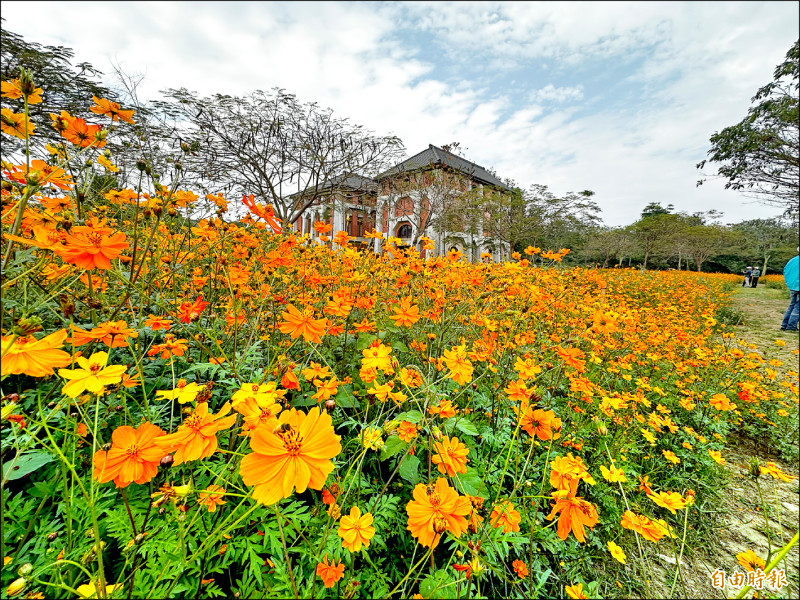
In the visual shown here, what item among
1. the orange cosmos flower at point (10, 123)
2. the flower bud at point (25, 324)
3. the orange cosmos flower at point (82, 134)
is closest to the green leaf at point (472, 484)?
the flower bud at point (25, 324)

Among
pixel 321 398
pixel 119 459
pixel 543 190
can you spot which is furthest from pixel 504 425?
pixel 543 190

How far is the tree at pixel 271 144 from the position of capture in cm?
736

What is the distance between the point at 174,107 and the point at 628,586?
30.0ft

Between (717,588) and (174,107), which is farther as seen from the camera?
(174,107)

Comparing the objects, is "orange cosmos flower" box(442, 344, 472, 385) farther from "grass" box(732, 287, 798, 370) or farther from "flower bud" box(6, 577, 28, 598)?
"grass" box(732, 287, 798, 370)

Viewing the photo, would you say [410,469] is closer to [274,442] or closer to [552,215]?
[274,442]

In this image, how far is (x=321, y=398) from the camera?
0.82 m

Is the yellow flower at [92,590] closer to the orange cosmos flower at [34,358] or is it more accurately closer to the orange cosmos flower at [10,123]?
the orange cosmos flower at [34,358]

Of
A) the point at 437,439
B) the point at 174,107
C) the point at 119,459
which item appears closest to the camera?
the point at 119,459

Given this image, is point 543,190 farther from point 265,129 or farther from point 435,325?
point 435,325

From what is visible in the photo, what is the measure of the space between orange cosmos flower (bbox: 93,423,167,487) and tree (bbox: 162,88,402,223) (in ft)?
23.8

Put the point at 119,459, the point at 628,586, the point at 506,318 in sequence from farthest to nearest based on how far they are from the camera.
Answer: the point at 506,318 < the point at 628,586 < the point at 119,459

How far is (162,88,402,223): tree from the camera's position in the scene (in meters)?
7.36

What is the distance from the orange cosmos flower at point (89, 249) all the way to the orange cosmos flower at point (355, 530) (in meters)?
0.65
